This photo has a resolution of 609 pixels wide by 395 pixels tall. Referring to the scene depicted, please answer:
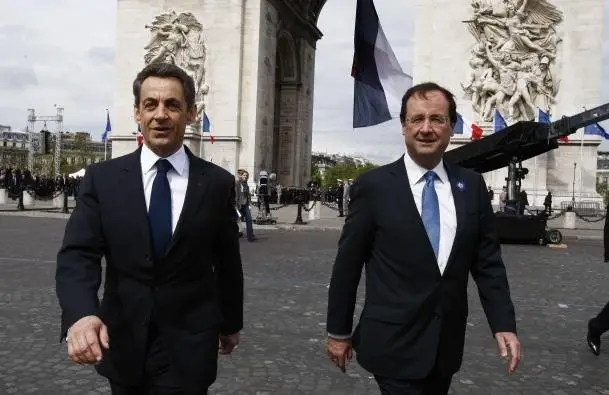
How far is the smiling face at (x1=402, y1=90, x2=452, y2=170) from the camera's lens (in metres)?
2.41

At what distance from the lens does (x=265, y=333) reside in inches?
213

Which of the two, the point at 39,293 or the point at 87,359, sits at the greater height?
the point at 87,359

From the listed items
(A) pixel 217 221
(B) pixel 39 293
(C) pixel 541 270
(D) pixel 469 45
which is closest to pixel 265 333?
(B) pixel 39 293

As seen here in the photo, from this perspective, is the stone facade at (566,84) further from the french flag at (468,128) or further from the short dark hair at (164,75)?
the short dark hair at (164,75)

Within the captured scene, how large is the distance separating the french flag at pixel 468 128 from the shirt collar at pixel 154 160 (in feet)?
60.3

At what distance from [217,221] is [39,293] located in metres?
5.16

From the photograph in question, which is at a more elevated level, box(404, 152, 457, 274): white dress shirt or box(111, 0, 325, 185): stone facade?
box(111, 0, 325, 185): stone facade

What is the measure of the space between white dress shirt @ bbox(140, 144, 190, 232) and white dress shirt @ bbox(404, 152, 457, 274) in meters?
0.82

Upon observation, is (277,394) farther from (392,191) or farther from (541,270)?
(541,270)

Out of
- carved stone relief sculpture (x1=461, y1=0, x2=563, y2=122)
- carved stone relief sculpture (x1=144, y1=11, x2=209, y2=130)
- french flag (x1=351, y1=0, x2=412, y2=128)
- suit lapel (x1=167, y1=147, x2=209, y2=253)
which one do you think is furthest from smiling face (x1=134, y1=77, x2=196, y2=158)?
carved stone relief sculpture (x1=144, y1=11, x2=209, y2=130)

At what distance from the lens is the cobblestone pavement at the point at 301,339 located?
4129 mm

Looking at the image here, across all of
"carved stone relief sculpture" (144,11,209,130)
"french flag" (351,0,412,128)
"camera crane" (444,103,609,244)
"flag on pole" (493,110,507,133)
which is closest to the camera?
"french flag" (351,0,412,128)

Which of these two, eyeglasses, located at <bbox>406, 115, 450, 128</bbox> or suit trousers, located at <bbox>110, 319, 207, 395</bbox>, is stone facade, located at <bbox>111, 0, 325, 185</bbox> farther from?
suit trousers, located at <bbox>110, 319, 207, 395</bbox>

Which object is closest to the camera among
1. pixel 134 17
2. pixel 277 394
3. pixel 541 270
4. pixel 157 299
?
pixel 157 299
